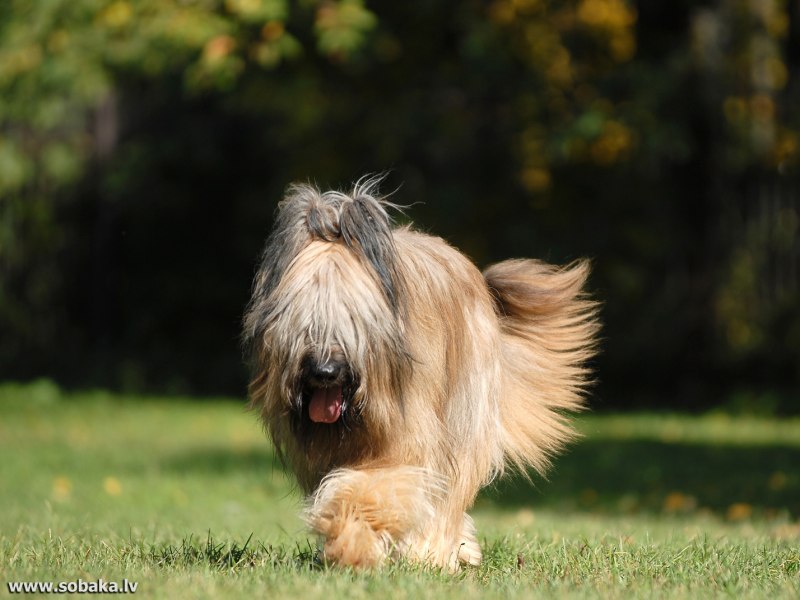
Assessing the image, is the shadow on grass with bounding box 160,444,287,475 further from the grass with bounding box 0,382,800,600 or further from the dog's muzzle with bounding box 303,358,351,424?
the dog's muzzle with bounding box 303,358,351,424

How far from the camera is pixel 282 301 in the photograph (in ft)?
16.7

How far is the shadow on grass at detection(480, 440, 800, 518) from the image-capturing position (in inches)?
387

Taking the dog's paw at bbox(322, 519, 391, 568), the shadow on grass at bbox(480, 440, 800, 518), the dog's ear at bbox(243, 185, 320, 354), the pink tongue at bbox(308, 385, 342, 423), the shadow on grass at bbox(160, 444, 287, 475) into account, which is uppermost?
the dog's ear at bbox(243, 185, 320, 354)

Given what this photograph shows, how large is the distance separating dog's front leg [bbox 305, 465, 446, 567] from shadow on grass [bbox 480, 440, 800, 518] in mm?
4723

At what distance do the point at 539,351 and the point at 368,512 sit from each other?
5.67 feet

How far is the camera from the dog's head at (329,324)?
16.3ft

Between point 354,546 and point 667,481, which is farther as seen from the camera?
point 667,481

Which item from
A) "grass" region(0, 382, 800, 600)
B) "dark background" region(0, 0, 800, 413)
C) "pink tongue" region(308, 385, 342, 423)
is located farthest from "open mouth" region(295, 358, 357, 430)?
"dark background" region(0, 0, 800, 413)

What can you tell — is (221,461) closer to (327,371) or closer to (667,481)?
(667,481)

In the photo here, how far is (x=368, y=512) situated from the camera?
4.95m

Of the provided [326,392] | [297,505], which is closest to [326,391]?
[326,392]

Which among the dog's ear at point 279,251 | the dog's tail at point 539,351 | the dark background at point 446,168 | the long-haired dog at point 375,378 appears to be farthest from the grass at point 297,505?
the dark background at point 446,168

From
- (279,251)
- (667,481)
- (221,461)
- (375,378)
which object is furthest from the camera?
(221,461)

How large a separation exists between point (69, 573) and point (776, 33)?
1305cm
